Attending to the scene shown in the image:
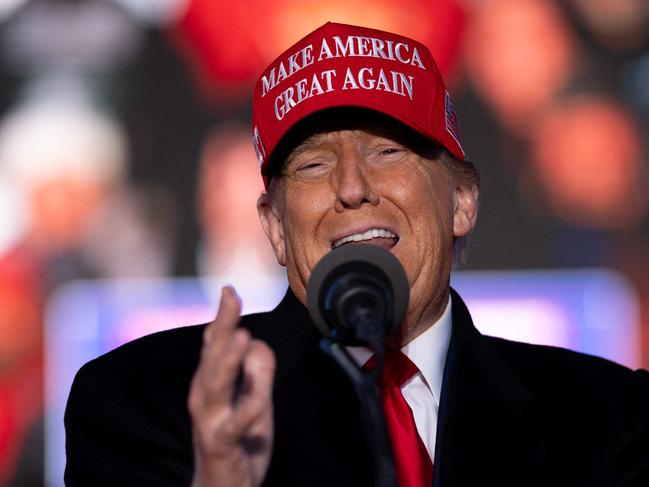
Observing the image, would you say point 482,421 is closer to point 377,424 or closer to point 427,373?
point 427,373

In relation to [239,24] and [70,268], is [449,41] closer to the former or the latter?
[239,24]

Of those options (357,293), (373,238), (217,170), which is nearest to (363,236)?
(373,238)

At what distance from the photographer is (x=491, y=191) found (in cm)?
302

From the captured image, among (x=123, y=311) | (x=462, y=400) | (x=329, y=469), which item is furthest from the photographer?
(x=123, y=311)

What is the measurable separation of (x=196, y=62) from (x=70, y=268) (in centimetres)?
63

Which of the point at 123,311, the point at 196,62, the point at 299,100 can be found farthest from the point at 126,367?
the point at 196,62

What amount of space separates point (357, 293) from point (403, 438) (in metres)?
0.46

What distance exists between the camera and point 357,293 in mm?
1203

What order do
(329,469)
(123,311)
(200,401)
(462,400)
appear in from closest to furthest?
(200,401) < (329,469) < (462,400) < (123,311)

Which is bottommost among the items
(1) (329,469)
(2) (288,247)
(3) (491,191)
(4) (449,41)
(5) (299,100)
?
(1) (329,469)

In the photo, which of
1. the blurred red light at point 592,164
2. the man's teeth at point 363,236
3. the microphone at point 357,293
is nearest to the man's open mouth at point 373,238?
the man's teeth at point 363,236

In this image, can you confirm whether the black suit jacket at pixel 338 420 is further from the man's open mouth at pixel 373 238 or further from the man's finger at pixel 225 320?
the man's finger at pixel 225 320

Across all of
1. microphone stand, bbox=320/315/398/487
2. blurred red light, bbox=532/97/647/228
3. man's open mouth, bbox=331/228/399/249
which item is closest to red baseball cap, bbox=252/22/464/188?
man's open mouth, bbox=331/228/399/249

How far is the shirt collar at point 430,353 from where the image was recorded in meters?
1.73
